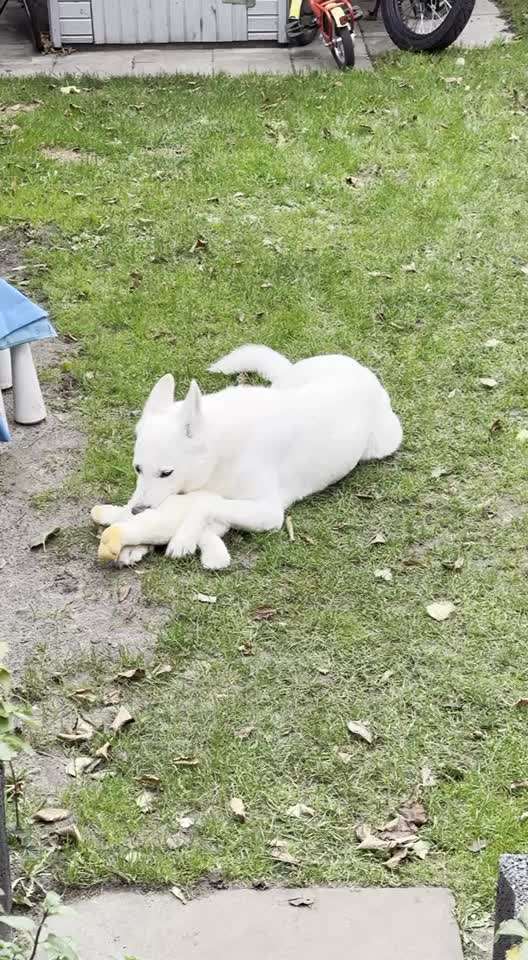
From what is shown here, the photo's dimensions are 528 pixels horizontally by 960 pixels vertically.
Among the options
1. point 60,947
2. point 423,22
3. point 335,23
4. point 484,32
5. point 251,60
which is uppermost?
point 60,947

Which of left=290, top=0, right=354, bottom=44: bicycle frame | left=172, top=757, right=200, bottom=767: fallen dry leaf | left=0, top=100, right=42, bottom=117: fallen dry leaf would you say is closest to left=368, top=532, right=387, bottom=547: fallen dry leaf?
left=172, top=757, right=200, bottom=767: fallen dry leaf

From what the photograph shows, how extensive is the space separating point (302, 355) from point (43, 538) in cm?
189

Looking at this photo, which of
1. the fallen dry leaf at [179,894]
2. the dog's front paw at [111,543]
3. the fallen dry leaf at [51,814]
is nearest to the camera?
the fallen dry leaf at [179,894]

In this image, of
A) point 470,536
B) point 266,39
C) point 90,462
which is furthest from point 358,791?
point 266,39

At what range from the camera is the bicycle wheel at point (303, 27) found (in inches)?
432

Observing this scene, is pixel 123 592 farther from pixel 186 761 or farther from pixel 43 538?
pixel 186 761

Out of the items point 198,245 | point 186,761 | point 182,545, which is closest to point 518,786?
point 186,761

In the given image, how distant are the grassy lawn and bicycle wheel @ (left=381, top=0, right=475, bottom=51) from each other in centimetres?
35

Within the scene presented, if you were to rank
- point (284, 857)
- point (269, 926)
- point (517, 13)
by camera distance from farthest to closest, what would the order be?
point (517, 13), point (284, 857), point (269, 926)

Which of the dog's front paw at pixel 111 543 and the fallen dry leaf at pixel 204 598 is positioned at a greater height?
the dog's front paw at pixel 111 543

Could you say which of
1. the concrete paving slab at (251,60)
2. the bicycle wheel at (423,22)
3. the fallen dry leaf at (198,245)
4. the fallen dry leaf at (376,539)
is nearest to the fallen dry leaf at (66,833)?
the fallen dry leaf at (376,539)

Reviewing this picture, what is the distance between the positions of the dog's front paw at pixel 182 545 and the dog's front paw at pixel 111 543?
192 mm

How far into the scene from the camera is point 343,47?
10297 mm

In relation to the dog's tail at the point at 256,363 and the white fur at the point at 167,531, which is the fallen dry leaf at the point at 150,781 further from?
the dog's tail at the point at 256,363
